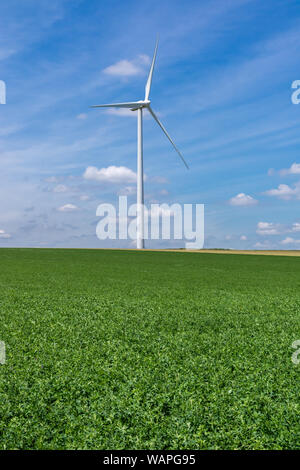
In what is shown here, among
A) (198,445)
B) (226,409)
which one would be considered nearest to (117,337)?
(226,409)

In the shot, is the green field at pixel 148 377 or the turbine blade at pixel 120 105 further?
the turbine blade at pixel 120 105

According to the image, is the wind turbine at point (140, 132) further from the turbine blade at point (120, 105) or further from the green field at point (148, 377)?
the green field at point (148, 377)

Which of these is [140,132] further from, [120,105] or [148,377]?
[148,377]

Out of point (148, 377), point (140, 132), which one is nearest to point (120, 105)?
point (140, 132)

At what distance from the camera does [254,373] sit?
7863 millimetres

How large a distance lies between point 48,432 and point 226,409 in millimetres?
2676

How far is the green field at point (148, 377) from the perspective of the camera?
5742mm

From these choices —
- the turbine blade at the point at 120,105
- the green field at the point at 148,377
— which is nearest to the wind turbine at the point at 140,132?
the turbine blade at the point at 120,105

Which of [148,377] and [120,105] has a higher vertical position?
[120,105]

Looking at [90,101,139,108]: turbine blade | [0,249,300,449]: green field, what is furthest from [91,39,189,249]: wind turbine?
[0,249,300,449]: green field

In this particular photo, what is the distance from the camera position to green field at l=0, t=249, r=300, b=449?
5.74 m

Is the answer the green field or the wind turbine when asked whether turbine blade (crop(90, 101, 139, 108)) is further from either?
the green field

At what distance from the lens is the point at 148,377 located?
24.8 feet

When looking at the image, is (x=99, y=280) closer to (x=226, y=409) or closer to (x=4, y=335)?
(x=4, y=335)
